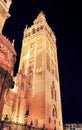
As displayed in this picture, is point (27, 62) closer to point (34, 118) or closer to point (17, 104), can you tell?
point (17, 104)

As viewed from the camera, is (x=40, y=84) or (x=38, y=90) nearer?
(x=38, y=90)

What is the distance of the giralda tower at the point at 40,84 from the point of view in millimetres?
27264

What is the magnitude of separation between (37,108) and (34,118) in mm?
1937

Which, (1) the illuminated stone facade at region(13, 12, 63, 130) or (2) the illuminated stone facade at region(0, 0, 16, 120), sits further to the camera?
(1) the illuminated stone facade at region(13, 12, 63, 130)

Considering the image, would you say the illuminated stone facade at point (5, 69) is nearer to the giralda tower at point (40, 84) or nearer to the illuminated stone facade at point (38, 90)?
the illuminated stone facade at point (38, 90)

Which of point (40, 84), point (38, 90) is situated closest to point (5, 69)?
point (38, 90)

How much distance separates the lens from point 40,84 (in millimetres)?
30844

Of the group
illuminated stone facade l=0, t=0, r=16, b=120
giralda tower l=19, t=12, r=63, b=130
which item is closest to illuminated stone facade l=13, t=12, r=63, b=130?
giralda tower l=19, t=12, r=63, b=130

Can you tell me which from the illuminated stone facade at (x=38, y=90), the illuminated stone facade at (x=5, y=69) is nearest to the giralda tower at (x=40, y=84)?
the illuminated stone facade at (x=38, y=90)

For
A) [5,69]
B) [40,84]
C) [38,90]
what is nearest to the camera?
[5,69]

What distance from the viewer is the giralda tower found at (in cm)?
2726

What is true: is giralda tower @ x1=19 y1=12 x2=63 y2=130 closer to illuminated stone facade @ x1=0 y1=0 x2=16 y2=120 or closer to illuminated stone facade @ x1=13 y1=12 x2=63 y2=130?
illuminated stone facade @ x1=13 y1=12 x2=63 y2=130

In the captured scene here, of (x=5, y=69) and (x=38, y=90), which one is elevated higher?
(x=38, y=90)

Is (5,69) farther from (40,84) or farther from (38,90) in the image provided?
(40,84)
